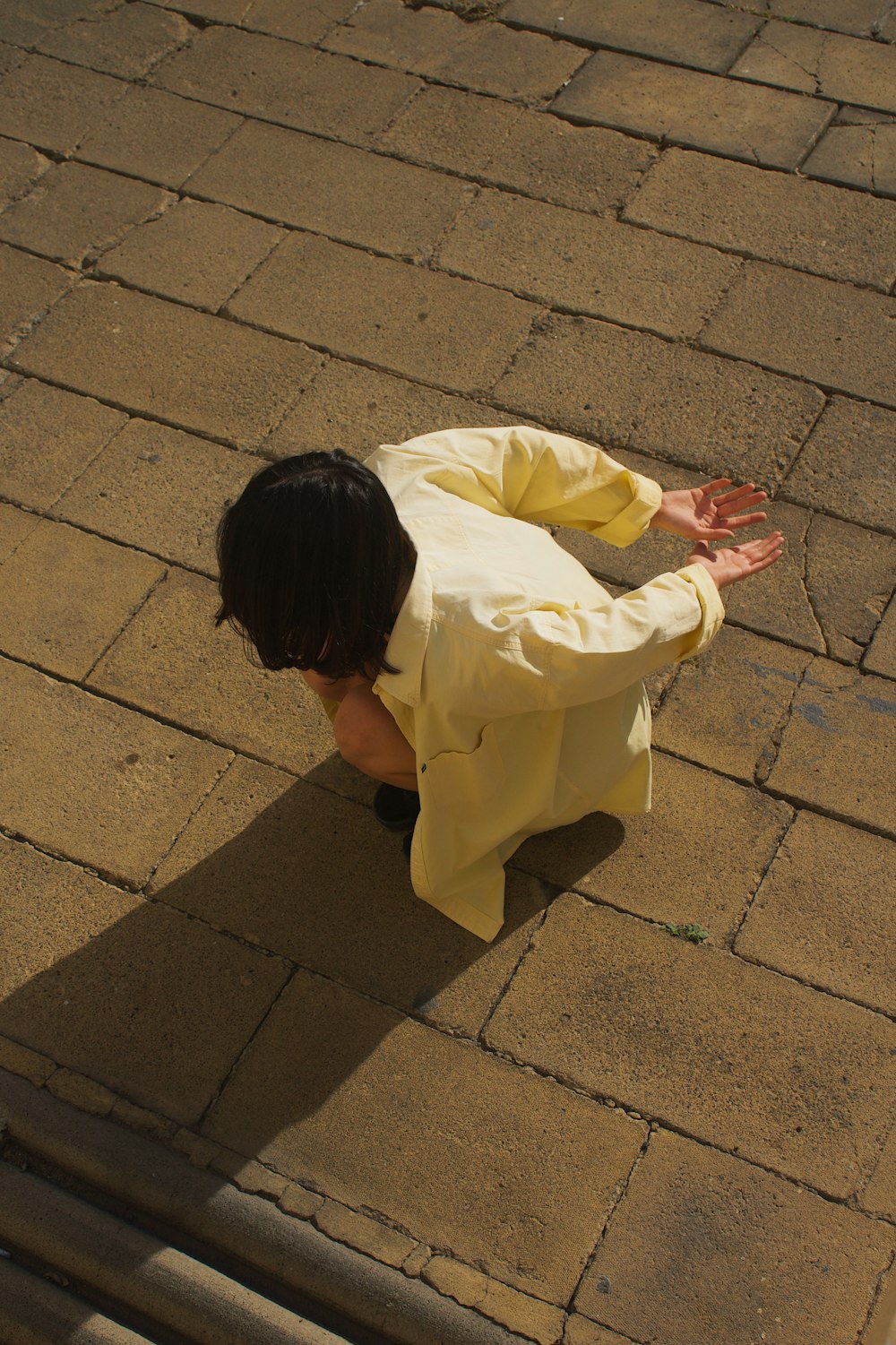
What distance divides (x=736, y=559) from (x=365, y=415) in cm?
172

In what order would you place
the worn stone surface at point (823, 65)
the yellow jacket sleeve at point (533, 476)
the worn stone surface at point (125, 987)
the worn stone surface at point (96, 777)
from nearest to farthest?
the yellow jacket sleeve at point (533, 476)
the worn stone surface at point (125, 987)
the worn stone surface at point (96, 777)
the worn stone surface at point (823, 65)

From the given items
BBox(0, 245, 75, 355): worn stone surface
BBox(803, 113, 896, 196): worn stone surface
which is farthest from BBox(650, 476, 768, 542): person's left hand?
BBox(0, 245, 75, 355): worn stone surface

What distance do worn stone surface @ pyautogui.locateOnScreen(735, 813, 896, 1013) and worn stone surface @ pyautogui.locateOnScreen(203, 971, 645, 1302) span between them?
561mm

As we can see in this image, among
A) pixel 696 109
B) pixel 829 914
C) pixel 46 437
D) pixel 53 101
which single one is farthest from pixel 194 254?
pixel 829 914

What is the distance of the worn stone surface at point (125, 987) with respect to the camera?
2678mm

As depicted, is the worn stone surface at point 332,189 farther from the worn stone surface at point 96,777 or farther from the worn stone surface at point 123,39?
the worn stone surface at point 96,777

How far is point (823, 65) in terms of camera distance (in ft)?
16.2

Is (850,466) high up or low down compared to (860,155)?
down

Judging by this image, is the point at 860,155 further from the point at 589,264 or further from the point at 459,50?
the point at 459,50

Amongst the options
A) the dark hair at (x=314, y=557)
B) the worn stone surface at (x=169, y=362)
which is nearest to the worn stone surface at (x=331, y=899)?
the dark hair at (x=314, y=557)

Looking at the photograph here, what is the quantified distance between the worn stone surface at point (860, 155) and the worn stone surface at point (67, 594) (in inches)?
117

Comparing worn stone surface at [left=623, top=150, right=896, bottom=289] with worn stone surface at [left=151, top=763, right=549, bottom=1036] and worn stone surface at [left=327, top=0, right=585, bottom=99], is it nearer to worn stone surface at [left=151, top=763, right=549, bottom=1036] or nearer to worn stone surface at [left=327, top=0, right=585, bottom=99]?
worn stone surface at [left=327, top=0, right=585, bottom=99]

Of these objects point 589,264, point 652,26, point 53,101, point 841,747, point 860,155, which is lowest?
point 841,747

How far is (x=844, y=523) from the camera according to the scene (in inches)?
140
